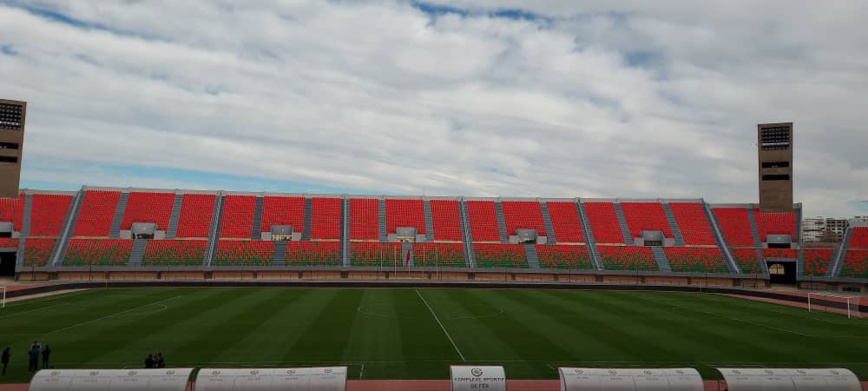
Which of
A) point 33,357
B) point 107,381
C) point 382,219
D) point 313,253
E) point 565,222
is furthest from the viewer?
point 565,222

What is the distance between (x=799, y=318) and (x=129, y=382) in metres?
43.5

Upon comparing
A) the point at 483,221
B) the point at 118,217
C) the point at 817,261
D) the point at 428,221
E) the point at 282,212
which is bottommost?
the point at 817,261

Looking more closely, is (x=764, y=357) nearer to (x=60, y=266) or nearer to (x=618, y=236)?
(x=618, y=236)

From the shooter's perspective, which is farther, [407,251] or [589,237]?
[589,237]

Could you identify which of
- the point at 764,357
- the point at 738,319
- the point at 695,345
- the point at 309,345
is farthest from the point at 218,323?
the point at 738,319

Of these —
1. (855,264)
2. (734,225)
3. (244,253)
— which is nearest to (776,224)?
(734,225)

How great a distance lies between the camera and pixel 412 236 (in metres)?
79.5

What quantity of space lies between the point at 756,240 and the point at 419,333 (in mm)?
64849

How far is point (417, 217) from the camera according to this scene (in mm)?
83250

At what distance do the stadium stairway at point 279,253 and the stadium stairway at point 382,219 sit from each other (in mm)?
13552

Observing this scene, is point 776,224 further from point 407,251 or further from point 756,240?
point 407,251

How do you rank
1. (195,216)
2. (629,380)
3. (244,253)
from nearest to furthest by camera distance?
1. (629,380)
2. (244,253)
3. (195,216)

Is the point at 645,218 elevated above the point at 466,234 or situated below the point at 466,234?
above

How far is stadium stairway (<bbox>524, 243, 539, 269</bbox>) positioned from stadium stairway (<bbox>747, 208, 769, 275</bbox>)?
29008 millimetres
